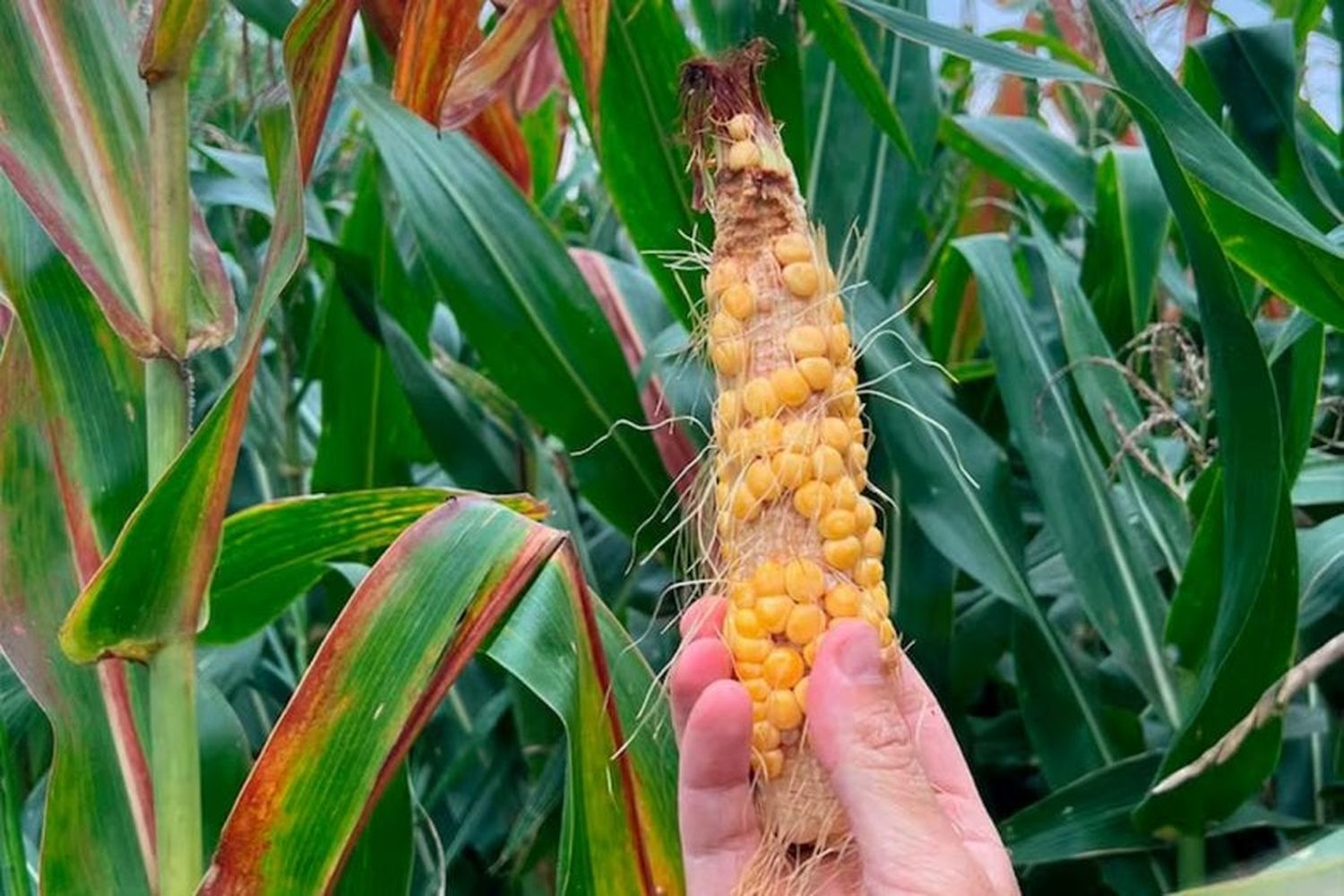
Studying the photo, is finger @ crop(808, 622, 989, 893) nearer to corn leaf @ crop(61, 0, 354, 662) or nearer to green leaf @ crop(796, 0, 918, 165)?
corn leaf @ crop(61, 0, 354, 662)

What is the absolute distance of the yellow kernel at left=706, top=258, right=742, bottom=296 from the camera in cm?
61

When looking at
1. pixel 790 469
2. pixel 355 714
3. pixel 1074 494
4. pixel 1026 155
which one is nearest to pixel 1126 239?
pixel 1026 155

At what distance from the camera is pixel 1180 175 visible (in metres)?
0.81

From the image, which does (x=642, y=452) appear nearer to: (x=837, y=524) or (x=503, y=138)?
(x=503, y=138)

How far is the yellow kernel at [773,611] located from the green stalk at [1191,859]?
56cm

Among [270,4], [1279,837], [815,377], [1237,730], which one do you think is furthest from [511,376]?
[1237,730]

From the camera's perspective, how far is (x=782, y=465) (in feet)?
1.94

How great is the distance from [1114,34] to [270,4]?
60 centimetres

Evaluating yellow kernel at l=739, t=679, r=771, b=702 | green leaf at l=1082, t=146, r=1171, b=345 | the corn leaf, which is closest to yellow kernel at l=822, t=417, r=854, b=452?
yellow kernel at l=739, t=679, r=771, b=702

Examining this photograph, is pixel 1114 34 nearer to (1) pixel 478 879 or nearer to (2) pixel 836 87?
(2) pixel 836 87

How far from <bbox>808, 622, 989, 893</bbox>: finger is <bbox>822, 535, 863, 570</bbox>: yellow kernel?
3cm

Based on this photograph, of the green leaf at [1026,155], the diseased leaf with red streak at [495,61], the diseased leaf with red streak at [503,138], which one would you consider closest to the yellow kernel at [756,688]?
the diseased leaf with red streak at [495,61]

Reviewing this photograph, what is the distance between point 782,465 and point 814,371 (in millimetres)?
41

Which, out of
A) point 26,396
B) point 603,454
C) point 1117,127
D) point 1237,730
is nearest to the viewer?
point 1237,730
